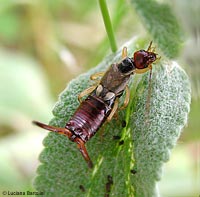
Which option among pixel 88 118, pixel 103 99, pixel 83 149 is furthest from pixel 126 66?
pixel 83 149

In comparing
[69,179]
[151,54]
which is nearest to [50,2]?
[151,54]

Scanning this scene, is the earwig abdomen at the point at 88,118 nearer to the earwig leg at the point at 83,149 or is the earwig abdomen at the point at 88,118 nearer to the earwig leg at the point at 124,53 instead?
the earwig leg at the point at 83,149

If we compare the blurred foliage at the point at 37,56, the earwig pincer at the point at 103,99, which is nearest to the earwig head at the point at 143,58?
the earwig pincer at the point at 103,99

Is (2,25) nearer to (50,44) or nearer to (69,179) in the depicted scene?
(50,44)

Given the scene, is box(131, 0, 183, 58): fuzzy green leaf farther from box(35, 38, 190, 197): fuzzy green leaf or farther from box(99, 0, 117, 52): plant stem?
box(99, 0, 117, 52): plant stem

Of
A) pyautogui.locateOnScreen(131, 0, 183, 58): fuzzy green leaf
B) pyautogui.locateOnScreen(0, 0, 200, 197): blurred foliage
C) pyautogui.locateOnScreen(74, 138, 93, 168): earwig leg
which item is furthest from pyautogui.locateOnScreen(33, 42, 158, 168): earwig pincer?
pyautogui.locateOnScreen(0, 0, 200, 197): blurred foliage
